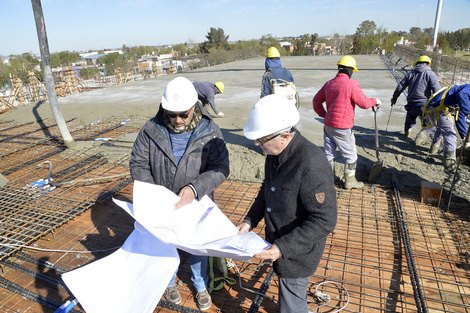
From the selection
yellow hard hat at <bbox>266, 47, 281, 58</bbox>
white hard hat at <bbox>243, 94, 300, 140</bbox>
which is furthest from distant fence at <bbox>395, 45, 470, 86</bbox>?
white hard hat at <bbox>243, 94, 300, 140</bbox>

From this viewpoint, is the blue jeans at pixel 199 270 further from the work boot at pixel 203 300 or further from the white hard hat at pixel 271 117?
the white hard hat at pixel 271 117

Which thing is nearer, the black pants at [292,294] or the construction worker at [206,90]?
the black pants at [292,294]

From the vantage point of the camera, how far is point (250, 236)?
1747 mm

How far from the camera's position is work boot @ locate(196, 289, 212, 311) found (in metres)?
2.62

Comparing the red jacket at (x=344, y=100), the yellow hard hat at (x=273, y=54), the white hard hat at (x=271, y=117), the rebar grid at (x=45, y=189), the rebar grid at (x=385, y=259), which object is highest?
the yellow hard hat at (x=273, y=54)

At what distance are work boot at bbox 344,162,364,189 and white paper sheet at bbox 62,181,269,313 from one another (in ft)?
9.91

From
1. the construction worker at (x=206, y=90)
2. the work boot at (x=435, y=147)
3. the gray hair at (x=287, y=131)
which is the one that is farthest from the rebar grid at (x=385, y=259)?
the construction worker at (x=206, y=90)

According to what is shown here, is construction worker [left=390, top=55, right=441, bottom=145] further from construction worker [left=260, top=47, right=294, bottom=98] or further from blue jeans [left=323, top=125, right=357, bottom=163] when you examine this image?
construction worker [left=260, top=47, right=294, bottom=98]

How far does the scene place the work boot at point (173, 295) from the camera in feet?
8.71

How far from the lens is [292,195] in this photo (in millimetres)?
1748

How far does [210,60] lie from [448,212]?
24851 millimetres

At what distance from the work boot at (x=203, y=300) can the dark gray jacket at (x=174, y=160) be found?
100 centimetres

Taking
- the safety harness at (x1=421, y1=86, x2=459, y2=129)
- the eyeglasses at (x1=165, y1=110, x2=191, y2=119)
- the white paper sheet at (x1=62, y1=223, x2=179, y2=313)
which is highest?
the eyeglasses at (x1=165, y1=110, x2=191, y2=119)

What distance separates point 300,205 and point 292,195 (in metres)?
0.09
